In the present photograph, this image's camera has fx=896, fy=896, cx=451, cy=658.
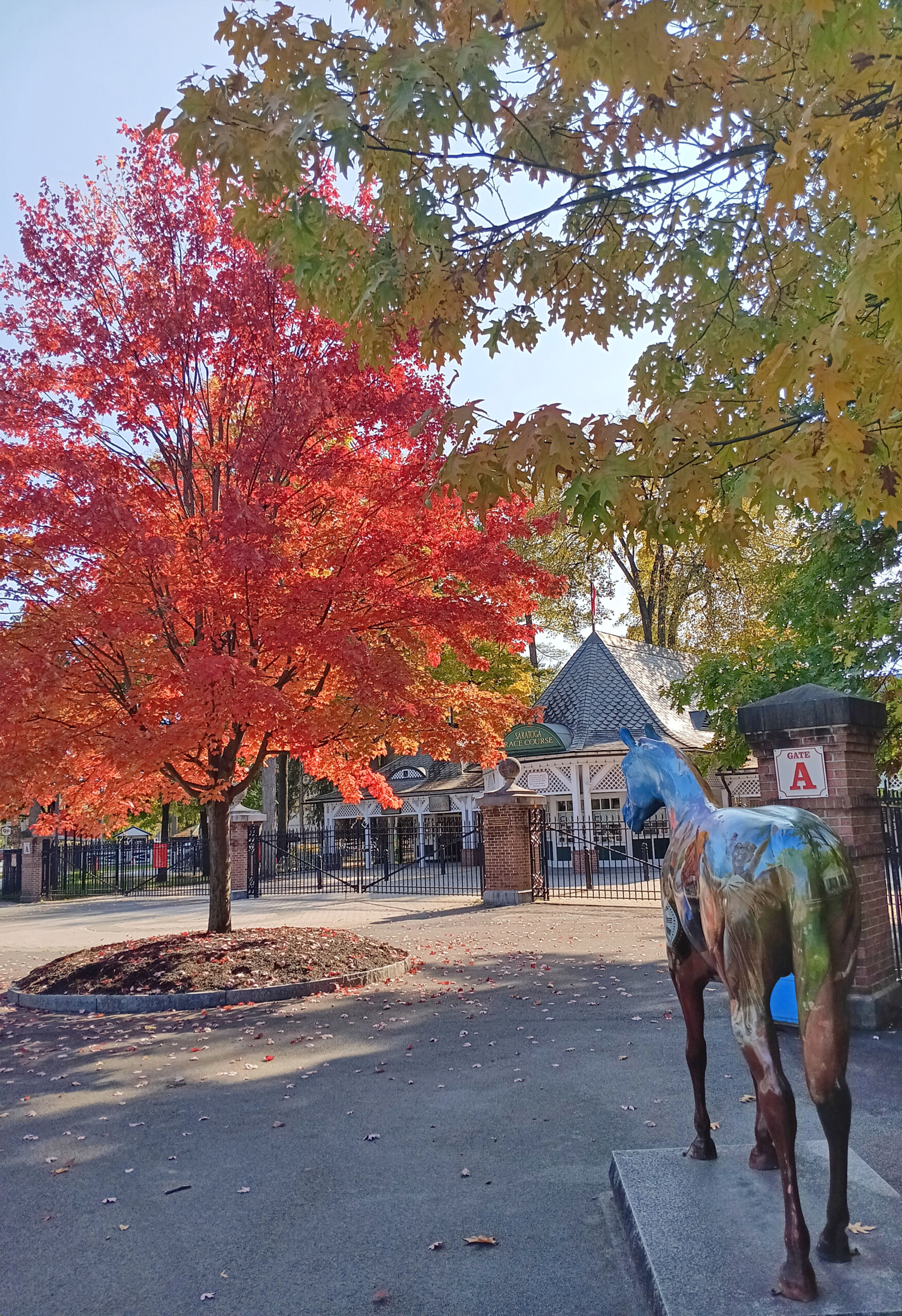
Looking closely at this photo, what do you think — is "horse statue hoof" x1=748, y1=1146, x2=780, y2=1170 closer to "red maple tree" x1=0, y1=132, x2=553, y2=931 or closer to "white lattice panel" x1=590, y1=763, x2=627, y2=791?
"red maple tree" x1=0, y1=132, x2=553, y2=931

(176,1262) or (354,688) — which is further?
(354,688)

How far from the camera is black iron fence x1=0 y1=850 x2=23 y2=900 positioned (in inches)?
1118

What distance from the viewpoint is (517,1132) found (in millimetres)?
5340

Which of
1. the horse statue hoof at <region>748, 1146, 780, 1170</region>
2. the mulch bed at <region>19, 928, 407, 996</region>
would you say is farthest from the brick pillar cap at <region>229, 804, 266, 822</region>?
the horse statue hoof at <region>748, 1146, 780, 1170</region>

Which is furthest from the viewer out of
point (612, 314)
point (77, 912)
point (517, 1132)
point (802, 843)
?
point (77, 912)

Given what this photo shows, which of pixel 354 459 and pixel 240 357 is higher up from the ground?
pixel 240 357

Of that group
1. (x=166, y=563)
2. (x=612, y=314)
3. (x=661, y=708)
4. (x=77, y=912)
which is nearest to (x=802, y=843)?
(x=612, y=314)

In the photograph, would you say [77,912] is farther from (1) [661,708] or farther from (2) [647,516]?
(2) [647,516]

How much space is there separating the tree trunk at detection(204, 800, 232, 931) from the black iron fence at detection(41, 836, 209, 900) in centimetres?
1446

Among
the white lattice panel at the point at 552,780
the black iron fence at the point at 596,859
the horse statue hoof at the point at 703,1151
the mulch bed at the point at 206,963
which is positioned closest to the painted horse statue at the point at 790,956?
the horse statue hoof at the point at 703,1151

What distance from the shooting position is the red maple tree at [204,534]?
905cm

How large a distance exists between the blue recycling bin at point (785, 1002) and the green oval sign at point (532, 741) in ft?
68.8

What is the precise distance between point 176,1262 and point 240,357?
9301 mm

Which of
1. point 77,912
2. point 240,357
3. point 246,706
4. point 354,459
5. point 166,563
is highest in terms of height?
point 240,357
